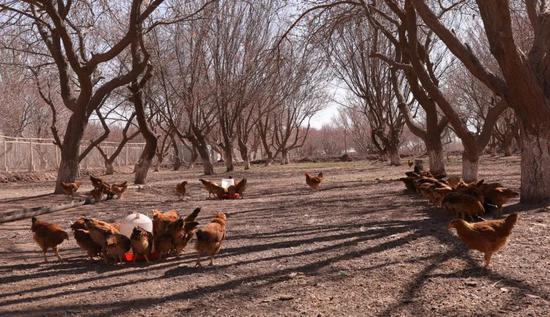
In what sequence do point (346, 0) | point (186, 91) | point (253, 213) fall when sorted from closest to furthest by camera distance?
point (253, 213) < point (346, 0) < point (186, 91)

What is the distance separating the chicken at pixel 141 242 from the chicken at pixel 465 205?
395 centimetres

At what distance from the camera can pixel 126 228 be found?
6.75 m

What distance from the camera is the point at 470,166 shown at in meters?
11.6

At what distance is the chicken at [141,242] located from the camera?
582 centimetres

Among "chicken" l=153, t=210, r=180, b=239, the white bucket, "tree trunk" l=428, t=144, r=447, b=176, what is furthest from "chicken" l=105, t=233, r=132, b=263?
"tree trunk" l=428, t=144, r=447, b=176

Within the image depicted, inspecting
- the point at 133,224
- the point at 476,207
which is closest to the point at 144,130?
the point at 133,224

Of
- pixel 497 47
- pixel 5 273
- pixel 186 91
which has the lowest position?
pixel 5 273

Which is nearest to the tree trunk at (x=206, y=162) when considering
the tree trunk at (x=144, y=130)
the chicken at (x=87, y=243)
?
the tree trunk at (x=144, y=130)

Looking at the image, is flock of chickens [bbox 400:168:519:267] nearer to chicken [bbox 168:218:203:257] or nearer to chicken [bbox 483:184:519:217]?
chicken [bbox 483:184:519:217]

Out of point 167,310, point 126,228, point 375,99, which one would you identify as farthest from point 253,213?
point 375,99

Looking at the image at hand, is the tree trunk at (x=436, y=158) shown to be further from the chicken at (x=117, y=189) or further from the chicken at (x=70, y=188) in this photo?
the chicken at (x=70, y=188)

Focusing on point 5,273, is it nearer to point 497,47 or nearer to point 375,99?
point 497,47

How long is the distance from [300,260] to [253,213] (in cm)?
438

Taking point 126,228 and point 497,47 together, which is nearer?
point 126,228
